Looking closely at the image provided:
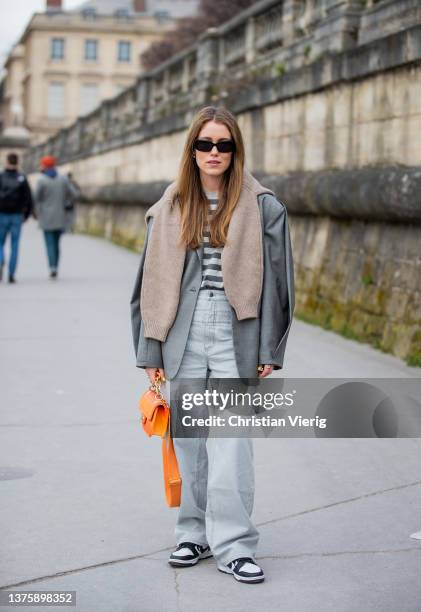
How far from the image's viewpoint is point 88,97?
10525cm

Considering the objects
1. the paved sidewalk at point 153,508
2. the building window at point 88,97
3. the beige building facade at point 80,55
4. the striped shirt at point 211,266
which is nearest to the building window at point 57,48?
the beige building facade at point 80,55

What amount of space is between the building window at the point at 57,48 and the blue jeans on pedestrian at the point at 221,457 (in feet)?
335

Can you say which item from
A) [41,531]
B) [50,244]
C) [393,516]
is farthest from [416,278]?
Result: [50,244]

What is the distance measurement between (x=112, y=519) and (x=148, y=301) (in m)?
1.19

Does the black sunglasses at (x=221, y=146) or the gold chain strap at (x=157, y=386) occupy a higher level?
the black sunglasses at (x=221, y=146)

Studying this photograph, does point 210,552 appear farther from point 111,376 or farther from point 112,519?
point 111,376

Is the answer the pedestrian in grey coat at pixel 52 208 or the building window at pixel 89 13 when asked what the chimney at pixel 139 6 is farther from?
the pedestrian in grey coat at pixel 52 208

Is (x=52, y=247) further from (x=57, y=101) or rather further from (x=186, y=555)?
(x=57, y=101)

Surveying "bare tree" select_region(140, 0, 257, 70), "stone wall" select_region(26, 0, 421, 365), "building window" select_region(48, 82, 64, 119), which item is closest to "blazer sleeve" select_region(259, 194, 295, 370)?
"stone wall" select_region(26, 0, 421, 365)

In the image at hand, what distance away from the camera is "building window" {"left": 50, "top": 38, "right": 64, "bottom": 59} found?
10406 cm

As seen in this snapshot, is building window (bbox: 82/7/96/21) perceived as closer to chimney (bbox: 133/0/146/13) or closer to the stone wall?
chimney (bbox: 133/0/146/13)

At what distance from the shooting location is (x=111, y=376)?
9.21 m

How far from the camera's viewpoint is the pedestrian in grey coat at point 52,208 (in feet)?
57.9

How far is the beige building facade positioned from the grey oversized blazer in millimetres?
98975
